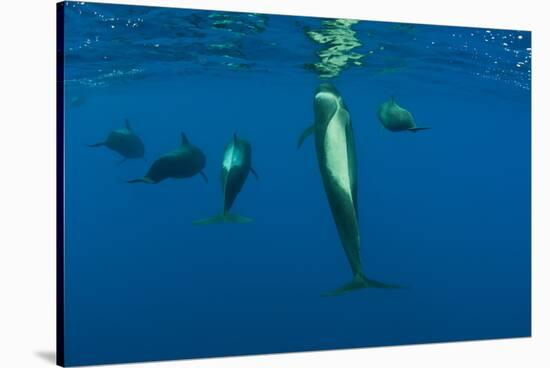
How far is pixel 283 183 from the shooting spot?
40.0 ft

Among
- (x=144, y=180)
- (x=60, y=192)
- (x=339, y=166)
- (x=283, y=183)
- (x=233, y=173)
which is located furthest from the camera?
(x=339, y=166)

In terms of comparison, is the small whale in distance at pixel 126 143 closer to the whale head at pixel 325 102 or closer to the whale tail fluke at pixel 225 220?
the whale tail fluke at pixel 225 220

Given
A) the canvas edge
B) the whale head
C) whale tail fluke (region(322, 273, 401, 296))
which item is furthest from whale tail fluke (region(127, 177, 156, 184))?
whale tail fluke (region(322, 273, 401, 296))

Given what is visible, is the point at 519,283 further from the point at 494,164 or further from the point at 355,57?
the point at 355,57

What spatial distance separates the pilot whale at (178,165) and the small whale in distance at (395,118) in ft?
7.08

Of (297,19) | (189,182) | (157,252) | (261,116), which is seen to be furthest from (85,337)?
(297,19)

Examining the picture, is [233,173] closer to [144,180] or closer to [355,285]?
[144,180]

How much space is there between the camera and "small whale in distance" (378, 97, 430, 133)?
12.8 metres

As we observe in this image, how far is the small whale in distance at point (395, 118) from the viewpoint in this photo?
12.8m

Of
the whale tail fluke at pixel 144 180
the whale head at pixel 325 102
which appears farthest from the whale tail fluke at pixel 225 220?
the whale head at pixel 325 102

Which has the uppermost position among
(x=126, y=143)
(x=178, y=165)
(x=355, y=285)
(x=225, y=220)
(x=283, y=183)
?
(x=126, y=143)

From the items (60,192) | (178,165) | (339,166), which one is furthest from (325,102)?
(60,192)

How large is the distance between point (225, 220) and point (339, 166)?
4.64ft

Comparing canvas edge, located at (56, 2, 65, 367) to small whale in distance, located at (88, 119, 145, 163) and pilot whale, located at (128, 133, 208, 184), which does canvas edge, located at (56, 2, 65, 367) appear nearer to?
small whale in distance, located at (88, 119, 145, 163)
